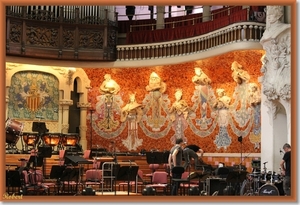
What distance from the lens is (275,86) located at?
17.0 meters

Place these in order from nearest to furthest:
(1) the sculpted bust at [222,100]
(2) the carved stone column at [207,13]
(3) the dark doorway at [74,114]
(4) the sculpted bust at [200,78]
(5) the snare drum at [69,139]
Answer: (1) the sculpted bust at [222,100] → (5) the snare drum at [69,139] → (4) the sculpted bust at [200,78] → (2) the carved stone column at [207,13] → (3) the dark doorway at [74,114]

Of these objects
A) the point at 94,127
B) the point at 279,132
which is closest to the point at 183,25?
the point at 94,127

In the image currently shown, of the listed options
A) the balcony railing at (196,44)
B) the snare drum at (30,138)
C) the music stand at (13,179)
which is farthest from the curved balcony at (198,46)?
the music stand at (13,179)

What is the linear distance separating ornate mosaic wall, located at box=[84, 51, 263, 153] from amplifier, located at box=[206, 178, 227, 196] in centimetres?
505

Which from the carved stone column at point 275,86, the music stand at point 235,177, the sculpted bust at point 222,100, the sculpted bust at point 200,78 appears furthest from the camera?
the sculpted bust at point 200,78

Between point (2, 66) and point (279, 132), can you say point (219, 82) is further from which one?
point (2, 66)

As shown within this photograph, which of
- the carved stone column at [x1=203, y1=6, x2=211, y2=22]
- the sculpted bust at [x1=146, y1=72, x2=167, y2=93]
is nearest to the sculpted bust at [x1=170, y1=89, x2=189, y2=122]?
the sculpted bust at [x1=146, y1=72, x2=167, y2=93]

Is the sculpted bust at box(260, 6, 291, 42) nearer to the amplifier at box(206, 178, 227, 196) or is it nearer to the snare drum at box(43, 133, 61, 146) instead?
the amplifier at box(206, 178, 227, 196)

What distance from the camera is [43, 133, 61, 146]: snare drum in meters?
20.5

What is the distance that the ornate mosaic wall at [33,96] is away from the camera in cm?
2212

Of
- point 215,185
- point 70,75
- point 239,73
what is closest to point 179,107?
point 239,73

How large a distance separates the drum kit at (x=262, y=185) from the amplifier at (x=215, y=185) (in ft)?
1.72

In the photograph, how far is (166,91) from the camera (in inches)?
893

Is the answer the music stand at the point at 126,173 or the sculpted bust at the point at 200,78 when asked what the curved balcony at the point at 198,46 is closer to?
the sculpted bust at the point at 200,78
